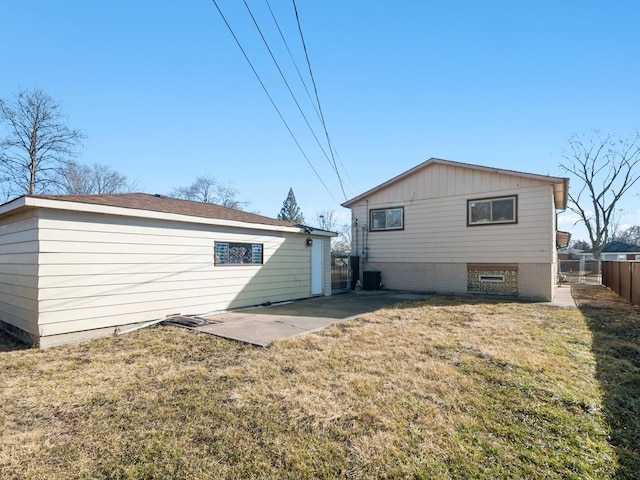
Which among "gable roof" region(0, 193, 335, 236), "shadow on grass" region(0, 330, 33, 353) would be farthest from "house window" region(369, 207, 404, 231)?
"shadow on grass" region(0, 330, 33, 353)

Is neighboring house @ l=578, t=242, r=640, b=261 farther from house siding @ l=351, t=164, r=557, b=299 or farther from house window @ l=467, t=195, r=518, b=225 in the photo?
house window @ l=467, t=195, r=518, b=225

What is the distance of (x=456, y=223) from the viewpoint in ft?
36.5

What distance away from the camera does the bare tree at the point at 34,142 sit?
1686cm

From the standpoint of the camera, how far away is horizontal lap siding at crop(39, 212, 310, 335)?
500 cm

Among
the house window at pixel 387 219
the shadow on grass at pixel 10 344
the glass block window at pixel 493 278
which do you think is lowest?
the shadow on grass at pixel 10 344

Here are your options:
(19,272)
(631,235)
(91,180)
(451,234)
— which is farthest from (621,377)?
(631,235)

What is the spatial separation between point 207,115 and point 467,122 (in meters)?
9.58

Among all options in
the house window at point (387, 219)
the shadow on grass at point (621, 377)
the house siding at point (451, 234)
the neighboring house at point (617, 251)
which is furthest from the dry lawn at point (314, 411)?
the neighboring house at point (617, 251)

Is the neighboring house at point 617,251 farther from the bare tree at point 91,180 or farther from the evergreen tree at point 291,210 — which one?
the bare tree at point 91,180

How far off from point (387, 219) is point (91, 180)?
934 inches

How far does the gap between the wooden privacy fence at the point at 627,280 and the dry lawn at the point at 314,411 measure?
6195 mm

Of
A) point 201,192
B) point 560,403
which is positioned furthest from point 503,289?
point 201,192

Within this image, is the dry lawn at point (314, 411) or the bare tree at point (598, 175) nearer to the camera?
the dry lawn at point (314, 411)

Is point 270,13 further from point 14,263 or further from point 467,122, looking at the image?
point 467,122
